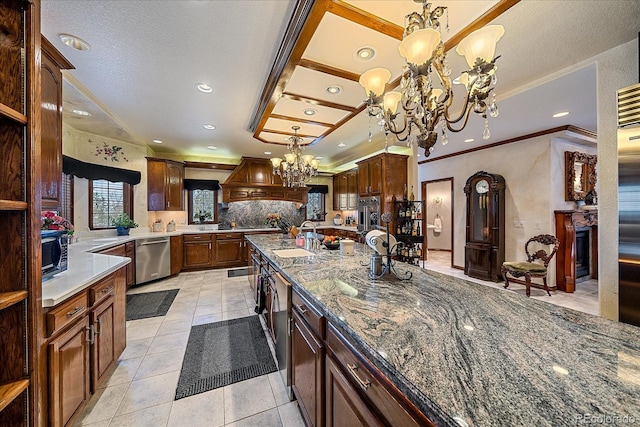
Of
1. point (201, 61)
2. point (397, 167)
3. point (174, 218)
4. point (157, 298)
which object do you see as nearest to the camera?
point (201, 61)

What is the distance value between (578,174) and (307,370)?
5.94 metres

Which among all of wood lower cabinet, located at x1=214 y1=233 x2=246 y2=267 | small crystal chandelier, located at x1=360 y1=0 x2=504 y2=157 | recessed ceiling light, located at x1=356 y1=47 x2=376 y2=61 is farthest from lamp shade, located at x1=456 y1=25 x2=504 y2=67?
wood lower cabinet, located at x1=214 y1=233 x2=246 y2=267

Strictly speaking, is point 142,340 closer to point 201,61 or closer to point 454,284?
point 201,61

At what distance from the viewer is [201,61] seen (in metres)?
2.24

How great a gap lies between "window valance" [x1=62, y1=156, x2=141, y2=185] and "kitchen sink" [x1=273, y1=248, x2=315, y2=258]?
3435 mm

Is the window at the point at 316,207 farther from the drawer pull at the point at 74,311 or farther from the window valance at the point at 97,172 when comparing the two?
the drawer pull at the point at 74,311

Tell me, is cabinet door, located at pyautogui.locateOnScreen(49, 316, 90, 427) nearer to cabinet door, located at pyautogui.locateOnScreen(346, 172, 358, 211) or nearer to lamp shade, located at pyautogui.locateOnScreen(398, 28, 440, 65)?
lamp shade, located at pyautogui.locateOnScreen(398, 28, 440, 65)

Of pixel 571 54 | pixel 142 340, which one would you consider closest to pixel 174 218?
pixel 142 340

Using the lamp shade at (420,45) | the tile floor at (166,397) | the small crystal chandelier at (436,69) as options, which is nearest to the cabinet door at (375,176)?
the small crystal chandelier at (436,69)

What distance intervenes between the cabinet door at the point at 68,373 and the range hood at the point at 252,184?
15.3 ft

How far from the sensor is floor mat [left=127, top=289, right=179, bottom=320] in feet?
10.7

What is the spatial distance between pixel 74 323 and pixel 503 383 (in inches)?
87.1

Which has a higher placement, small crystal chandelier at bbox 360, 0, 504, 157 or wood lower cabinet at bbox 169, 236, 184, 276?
small crystal chandelier at bbox 360, 0, 504, 157

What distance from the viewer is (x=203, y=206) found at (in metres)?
6.15
